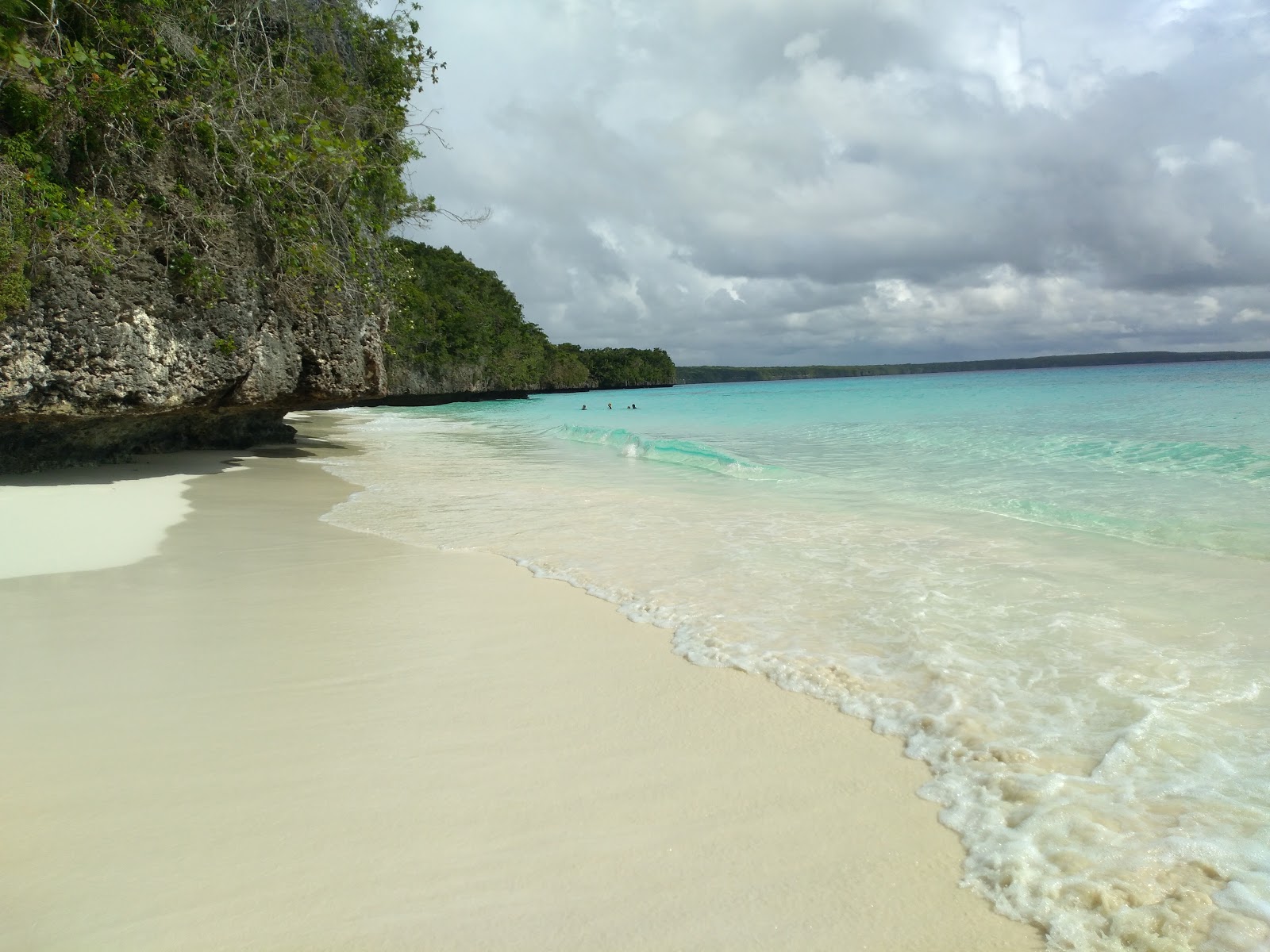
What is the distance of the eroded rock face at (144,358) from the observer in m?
8.05

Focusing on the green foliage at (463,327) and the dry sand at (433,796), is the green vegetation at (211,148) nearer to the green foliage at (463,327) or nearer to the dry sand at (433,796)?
the dry sand at (433,796)

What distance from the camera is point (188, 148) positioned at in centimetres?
916

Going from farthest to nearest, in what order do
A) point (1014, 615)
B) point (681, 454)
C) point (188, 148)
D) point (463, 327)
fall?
1. point (463, 327)
2. point (681, 454)
3. point (188, 148)
4. point (1014, 615)

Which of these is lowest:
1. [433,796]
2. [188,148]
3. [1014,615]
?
[1014,615]

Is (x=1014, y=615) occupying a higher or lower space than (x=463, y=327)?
lower

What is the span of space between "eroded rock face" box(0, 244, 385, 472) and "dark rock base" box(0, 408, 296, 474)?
0.02m

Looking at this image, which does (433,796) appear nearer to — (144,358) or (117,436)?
(144,358)

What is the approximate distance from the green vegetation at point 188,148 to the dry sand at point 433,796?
557 centimetres

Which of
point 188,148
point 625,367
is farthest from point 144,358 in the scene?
point 625,367

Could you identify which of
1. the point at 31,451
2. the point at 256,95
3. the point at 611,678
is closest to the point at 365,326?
the point at 256,95

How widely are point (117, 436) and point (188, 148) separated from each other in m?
4.36

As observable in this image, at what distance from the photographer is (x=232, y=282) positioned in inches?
387

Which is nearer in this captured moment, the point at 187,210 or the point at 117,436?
the point at 187,210

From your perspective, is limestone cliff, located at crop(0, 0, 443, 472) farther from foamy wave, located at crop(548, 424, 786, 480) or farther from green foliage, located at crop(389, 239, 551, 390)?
green foliage, located at crop(389, 239, 551, 390)
